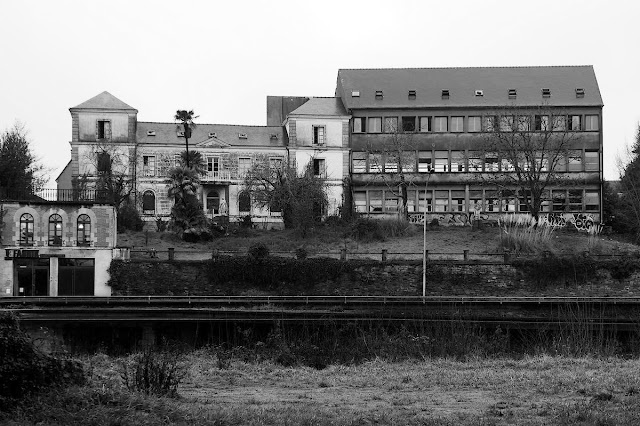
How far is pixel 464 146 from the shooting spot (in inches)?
2662

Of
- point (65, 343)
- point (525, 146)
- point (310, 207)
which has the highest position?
point (525, 146)

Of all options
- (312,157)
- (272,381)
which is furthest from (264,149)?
(272,381)

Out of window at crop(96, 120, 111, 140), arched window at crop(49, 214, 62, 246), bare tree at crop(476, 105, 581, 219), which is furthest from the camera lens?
window at crop(96, 120, 111, 140)

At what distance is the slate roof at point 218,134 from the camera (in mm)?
66500

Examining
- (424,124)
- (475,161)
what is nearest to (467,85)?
(424,124)

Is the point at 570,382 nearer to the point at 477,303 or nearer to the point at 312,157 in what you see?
the point at 477,303

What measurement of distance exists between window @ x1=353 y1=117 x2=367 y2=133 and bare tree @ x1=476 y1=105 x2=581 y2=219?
8187mm

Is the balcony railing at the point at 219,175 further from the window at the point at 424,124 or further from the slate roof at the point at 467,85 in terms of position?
the window at the point at 424,124

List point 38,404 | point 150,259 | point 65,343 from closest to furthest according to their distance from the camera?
point 38,404 → point 65,343 → point 150,259

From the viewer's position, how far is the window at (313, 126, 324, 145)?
67750mm

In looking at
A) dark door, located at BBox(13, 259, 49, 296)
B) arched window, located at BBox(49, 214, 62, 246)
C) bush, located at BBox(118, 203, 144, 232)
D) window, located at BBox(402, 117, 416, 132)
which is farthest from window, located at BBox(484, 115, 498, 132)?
dark door, located at BBox(13, 259, 49, 296)

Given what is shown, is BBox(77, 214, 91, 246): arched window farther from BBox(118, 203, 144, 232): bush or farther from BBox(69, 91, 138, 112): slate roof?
BBox(69, 91, 138, 112): slate roof

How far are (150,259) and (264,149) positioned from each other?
21323 millimetres

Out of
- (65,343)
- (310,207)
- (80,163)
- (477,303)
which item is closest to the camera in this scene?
(65,343)
